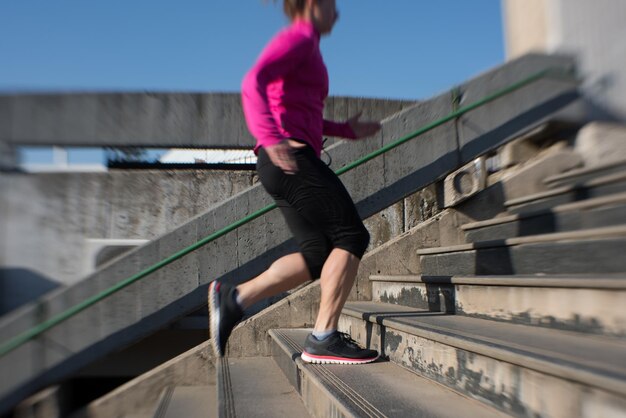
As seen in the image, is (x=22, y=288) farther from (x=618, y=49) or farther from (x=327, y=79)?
(x=618, y=49)

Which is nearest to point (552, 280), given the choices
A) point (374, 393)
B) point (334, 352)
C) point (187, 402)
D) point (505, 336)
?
point (505, 336)

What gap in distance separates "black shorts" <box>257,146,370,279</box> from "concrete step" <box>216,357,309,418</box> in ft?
A: 1.91

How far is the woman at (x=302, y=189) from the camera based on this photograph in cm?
227

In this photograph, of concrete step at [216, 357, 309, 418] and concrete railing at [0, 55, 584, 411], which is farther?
concrete railing at [0, 55, 584, 411]

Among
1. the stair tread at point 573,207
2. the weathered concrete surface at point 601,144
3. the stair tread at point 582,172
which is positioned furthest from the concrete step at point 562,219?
the weathered concrete surface at point 601,144

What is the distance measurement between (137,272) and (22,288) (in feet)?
5.23

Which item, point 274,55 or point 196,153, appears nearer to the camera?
point 274,55

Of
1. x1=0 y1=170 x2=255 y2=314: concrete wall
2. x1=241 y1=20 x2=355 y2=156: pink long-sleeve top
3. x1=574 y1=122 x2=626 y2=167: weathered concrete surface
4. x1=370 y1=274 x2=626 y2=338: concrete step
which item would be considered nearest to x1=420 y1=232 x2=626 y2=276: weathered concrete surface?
x1=370 y1=274 x2=626 y2=338: concrete step

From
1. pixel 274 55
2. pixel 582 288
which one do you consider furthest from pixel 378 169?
pixel 582 288

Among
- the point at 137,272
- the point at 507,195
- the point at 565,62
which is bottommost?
the point at 137,272

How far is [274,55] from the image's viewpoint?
89.1 inches

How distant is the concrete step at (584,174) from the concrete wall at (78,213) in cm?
247

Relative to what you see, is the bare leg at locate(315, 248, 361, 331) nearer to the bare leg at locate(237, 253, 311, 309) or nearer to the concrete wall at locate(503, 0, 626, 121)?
the bare leg at locate(237, 253, 311, 309)

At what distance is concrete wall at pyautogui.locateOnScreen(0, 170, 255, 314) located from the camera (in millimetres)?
4539
